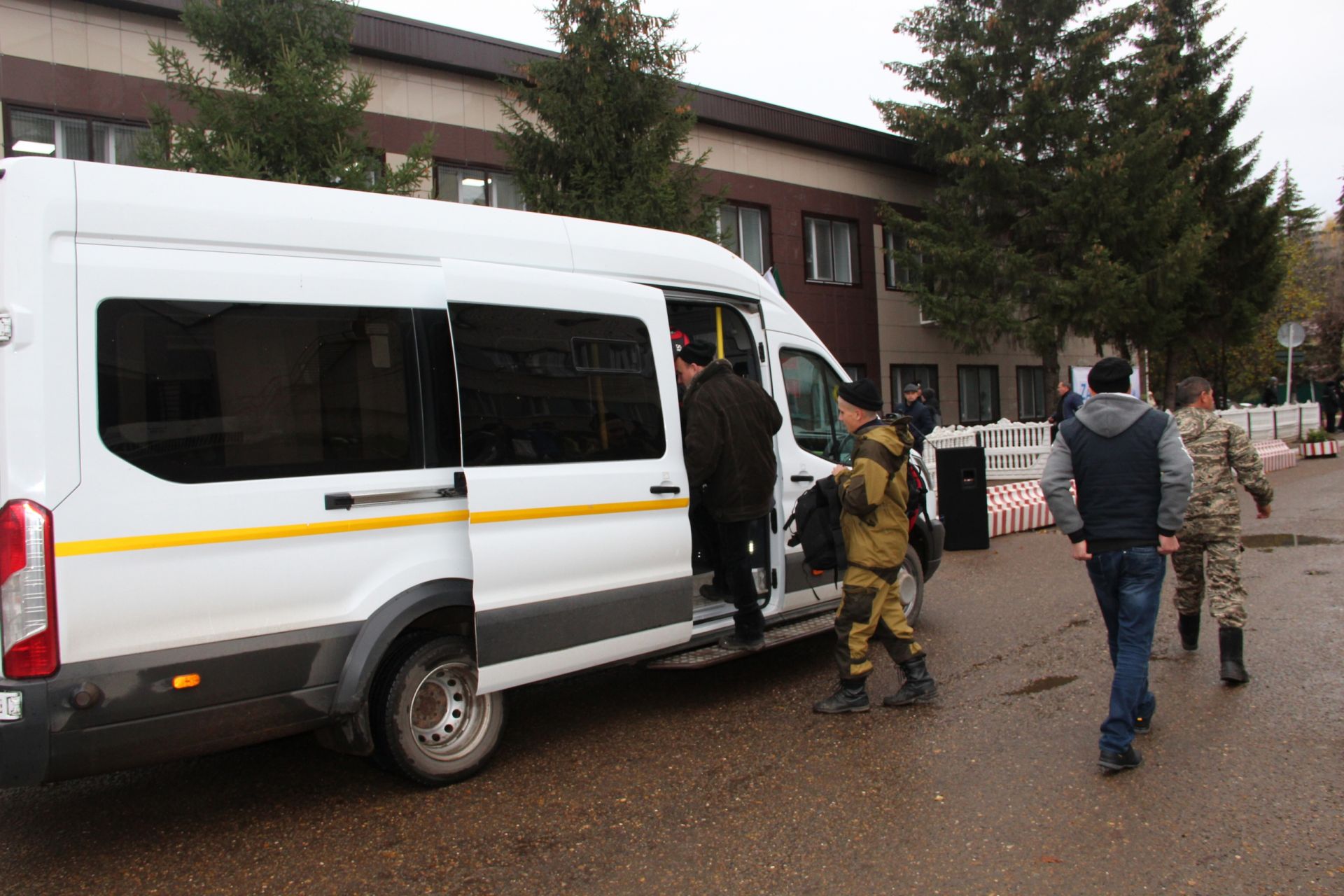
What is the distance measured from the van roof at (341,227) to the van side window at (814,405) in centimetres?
99

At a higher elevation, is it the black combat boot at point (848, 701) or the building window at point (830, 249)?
the building window at point (830, 249)

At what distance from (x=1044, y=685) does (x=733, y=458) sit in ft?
7.07

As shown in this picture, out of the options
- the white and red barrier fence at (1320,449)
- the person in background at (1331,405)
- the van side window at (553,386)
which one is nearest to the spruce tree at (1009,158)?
the white and red barrier fence at (1320,449)

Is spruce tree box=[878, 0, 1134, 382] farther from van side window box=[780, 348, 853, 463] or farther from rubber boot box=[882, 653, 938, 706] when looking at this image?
rubber boot box=[882, 653, 938, 706]

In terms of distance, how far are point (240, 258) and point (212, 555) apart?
1.15 meters

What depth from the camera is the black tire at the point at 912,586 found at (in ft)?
22.9

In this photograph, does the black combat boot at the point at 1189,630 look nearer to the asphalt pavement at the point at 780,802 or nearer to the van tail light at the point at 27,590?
the asphalt pavement at the point at 780,802

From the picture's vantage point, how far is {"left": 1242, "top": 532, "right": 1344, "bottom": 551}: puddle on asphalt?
1022 centimetres

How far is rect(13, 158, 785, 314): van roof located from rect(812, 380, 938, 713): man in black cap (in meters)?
1.26

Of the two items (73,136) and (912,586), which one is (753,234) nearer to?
(73,136)

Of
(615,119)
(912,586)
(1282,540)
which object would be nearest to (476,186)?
(615,119)

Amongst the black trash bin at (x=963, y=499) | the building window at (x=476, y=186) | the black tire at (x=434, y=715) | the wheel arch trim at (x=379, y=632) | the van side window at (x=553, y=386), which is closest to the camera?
the wheel arch trim at (x=379, y=632)

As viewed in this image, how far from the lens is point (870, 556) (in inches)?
208

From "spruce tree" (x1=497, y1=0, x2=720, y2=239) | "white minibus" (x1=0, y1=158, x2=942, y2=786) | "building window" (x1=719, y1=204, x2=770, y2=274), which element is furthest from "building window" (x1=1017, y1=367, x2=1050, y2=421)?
"white minibus" (x1=0, y1=158, x2=942, y2=786)
